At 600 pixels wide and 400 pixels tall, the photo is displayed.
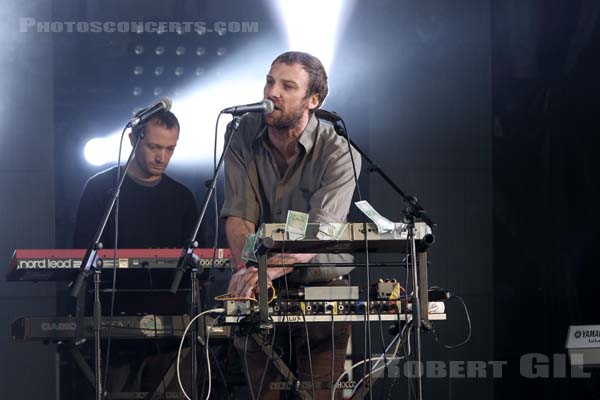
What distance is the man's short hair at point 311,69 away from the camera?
4.66 metres

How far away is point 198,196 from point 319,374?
2.34 metres

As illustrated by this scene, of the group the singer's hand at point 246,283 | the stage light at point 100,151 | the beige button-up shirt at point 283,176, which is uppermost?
the stage light at point 100,151

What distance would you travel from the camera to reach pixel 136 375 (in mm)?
5734

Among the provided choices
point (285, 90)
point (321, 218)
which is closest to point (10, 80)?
point (285, 90)

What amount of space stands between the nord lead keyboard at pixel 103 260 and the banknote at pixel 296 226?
1.57m

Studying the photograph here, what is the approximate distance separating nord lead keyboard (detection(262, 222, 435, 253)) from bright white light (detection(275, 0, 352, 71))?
9.49ft

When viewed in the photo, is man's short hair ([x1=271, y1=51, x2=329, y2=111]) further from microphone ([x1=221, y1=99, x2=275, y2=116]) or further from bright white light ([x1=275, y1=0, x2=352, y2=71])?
bright white light ([x1=275, y1=0, x2=352, y2=71])

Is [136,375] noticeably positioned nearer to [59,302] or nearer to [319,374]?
[59,302]

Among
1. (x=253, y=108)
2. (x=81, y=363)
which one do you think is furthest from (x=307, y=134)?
(x=81, y=363)

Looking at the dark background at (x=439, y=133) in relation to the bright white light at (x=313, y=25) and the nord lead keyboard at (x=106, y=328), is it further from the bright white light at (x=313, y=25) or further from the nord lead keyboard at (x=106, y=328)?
the nord lead keyboard at (x=106, y=328)

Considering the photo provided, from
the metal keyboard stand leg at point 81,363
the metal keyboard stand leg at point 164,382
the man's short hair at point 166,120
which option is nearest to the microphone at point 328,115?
the metal keyboard stand leg at point 164,382

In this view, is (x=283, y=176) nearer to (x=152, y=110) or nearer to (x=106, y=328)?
(x=152, y=110)

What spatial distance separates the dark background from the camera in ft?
20.6

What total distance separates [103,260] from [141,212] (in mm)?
1015
